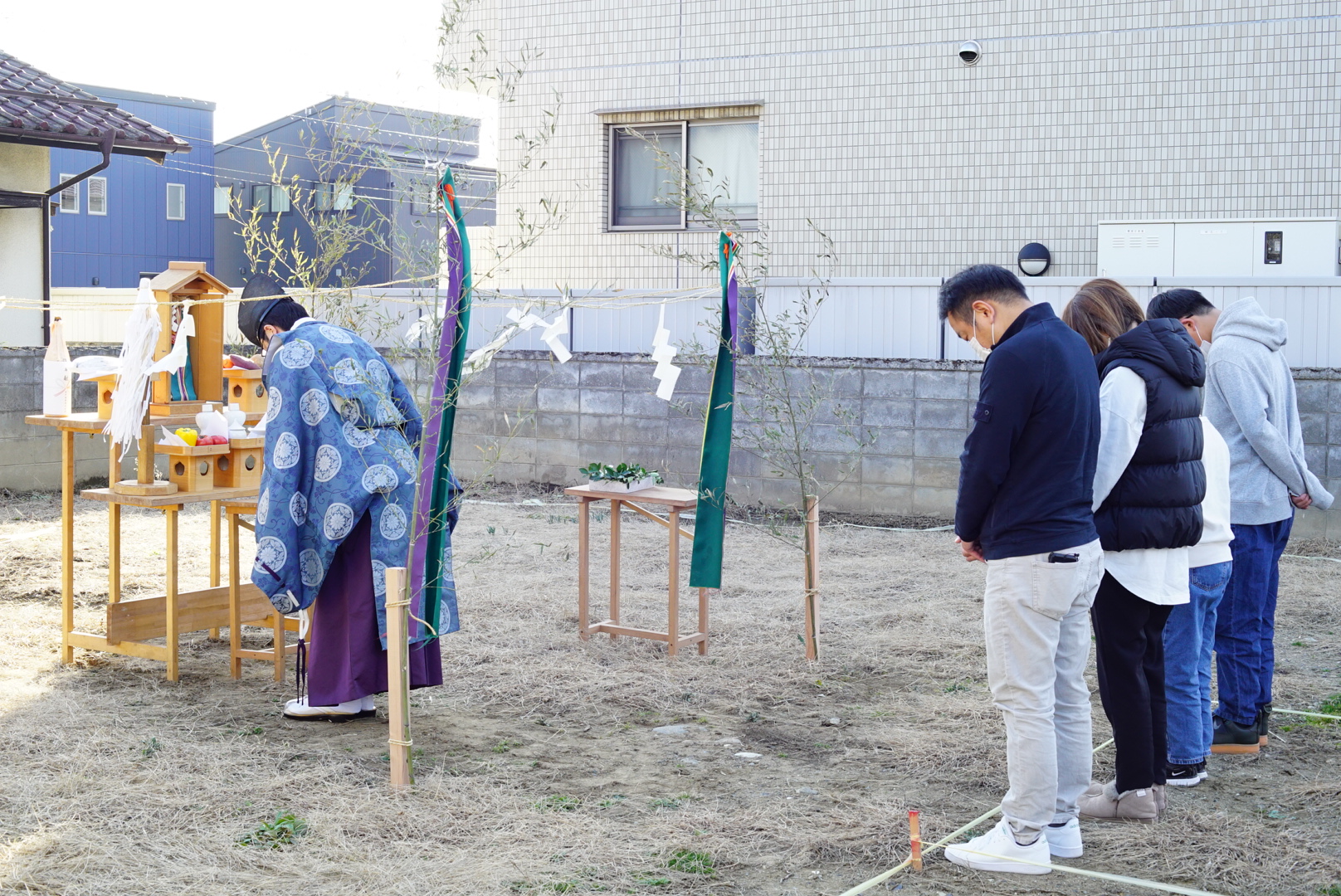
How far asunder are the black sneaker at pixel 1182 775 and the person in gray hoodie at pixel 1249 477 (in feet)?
1.33

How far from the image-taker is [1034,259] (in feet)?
32.7

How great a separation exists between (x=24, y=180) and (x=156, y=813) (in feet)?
29.2

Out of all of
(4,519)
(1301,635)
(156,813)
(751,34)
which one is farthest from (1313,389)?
(4,519)

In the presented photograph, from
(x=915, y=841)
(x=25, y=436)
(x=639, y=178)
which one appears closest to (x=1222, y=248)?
(x=639, y=178)

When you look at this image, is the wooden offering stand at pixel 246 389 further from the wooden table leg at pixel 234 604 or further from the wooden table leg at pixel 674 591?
the wooden table leg at pixel 674 591

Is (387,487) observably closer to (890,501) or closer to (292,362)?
(292,362)

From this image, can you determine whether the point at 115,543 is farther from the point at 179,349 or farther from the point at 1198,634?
the point at 1198,634

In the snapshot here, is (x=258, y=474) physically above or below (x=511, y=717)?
above

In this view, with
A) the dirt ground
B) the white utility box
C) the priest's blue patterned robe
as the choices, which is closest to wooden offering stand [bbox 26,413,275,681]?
the dirt ground

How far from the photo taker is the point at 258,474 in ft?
18.7

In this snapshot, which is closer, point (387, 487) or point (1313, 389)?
point (387, 487)

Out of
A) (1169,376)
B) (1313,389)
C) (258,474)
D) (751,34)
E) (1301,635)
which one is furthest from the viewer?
(751,34)

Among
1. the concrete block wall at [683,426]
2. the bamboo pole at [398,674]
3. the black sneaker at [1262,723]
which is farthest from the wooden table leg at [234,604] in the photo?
the black sneaker at [1262,723]

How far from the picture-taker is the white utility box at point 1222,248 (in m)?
9.05
